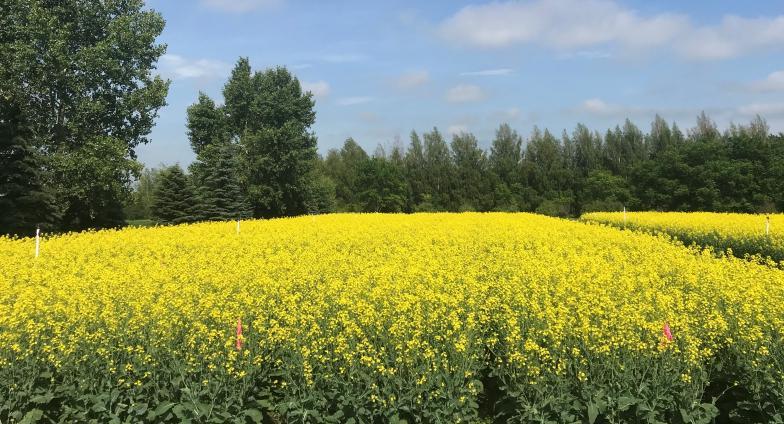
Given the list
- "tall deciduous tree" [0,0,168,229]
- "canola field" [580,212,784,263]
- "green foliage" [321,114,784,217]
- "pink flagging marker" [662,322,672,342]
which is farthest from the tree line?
"pink flagging marker" [662,322,672,342]

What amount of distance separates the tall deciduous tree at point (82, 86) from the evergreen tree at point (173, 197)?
9691mm

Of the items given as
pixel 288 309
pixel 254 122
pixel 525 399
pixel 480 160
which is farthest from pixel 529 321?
pixel 480 160

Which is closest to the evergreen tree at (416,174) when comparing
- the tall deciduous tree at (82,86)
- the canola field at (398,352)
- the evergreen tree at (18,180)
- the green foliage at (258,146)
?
the green foliage at (258,146)

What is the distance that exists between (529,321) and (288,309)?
2761 millimetres

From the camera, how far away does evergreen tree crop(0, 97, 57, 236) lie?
77.7ft

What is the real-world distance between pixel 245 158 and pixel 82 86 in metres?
16.7

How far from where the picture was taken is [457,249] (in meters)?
11.4

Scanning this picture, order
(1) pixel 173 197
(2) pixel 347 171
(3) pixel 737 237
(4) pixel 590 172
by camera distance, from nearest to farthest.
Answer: (3) pixel 737 237 < (1) pixel 173 197 < (4) pixel 590 172 < (2) pixel 347 171

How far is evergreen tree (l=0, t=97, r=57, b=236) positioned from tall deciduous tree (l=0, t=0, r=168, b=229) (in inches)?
24.9

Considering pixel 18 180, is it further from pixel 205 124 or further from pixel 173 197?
pixel 205 124

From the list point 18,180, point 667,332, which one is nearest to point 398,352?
point 667,332

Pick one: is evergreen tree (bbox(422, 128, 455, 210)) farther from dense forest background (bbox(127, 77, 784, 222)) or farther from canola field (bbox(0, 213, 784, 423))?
canola field (bbox(0, 213, 784, 423))

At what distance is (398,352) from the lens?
4766mm

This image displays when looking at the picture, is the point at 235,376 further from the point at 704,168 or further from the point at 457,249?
the point at 704,168
